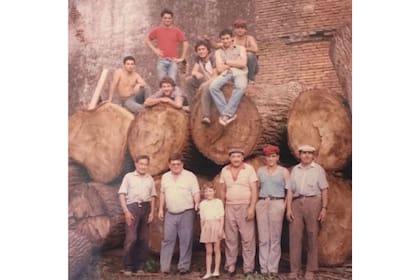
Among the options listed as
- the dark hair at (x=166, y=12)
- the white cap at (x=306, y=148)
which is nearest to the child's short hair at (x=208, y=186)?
the white cap at (x=306, y=148)

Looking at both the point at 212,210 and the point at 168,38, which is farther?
the point at 168,38

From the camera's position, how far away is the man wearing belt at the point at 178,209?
19.0 feet

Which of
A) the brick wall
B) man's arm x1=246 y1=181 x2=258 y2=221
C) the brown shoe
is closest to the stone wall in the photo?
the brick wall

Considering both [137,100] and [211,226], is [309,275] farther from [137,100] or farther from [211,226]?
[137,100]

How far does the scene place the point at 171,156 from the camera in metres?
5.85

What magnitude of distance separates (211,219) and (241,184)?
34 centimetres

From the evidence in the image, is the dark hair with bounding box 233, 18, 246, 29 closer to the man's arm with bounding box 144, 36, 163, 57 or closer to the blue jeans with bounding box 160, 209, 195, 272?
the man's arm with bounding box 144, 36, 163, 57

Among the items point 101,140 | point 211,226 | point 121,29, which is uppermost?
point 121,29

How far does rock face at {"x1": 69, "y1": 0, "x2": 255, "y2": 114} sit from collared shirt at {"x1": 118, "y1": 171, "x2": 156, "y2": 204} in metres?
0.68

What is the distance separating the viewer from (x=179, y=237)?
5.80 meters

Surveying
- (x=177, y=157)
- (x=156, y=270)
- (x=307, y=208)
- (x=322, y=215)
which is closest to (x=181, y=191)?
(x=177, y=157)
